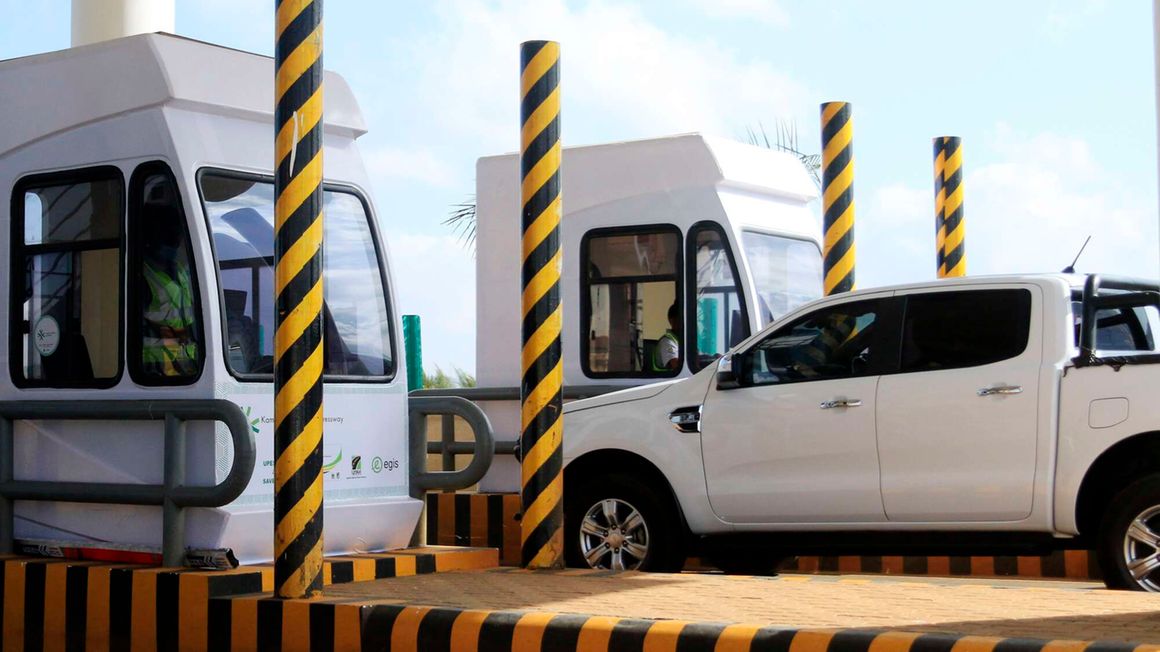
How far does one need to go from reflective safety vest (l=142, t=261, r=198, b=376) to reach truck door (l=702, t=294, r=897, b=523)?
9.80 feet

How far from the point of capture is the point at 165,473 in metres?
7.58

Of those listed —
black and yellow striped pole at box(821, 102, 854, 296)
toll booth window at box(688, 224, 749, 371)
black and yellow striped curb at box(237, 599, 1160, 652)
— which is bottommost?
black and yellow striped curb at box(237, 599, 1160, 652)

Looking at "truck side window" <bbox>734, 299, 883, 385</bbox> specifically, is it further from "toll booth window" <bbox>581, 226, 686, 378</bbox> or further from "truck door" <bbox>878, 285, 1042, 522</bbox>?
"toll booth window" <bbox>581, 226, 686, 378</bbox>

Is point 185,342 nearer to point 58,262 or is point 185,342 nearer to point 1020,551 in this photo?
point 58,262

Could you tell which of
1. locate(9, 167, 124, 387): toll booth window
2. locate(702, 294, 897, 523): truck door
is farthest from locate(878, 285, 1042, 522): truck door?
locate(9, 167, 124, 387): toll booth window

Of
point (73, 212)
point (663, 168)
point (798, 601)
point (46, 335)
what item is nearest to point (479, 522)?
point (663, 168)

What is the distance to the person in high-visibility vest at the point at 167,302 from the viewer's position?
7789 mm

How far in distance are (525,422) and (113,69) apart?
2795mm

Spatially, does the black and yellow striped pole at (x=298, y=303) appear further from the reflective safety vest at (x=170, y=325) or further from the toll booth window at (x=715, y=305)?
the toll booth window at (x=715, y=305)

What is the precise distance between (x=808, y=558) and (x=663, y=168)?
115 inches

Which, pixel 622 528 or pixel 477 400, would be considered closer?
pixel 622 528

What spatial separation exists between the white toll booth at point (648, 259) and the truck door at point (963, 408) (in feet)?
8.23

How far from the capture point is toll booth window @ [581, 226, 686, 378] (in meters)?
11.2

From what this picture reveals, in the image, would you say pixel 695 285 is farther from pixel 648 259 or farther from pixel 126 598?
pixel 126 598
